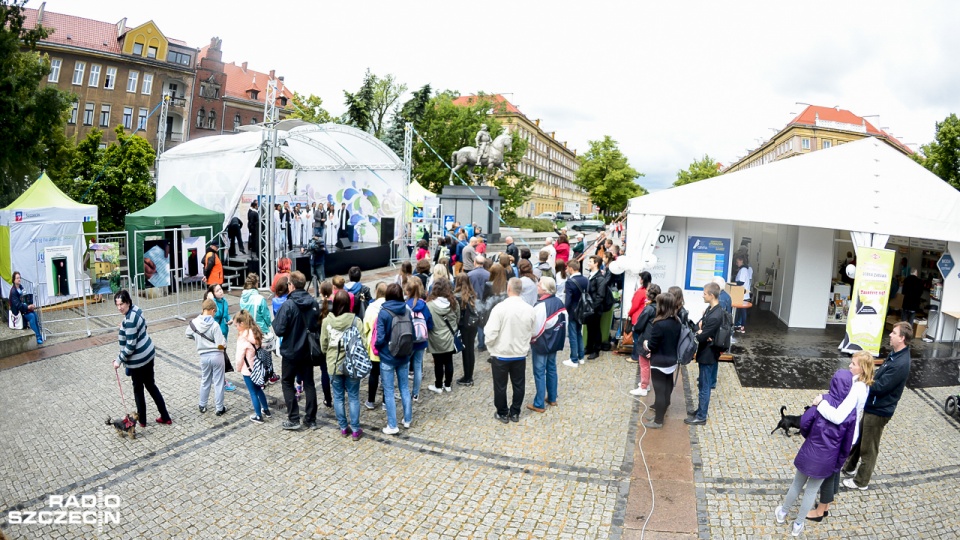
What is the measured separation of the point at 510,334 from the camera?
6.43 metres

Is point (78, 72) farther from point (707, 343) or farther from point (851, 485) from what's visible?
point (851, 485)

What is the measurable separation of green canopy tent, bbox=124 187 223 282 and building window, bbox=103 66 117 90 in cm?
3622

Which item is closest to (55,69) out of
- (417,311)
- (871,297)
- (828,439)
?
(417,311)

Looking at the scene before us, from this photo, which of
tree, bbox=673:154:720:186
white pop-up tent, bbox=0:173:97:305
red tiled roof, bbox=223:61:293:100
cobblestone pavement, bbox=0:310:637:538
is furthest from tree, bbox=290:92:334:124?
tree, bbox=673:154:720:186

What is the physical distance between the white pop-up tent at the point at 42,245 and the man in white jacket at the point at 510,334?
30.0ft

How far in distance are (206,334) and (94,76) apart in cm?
Result: 4644

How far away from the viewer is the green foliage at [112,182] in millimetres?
20609

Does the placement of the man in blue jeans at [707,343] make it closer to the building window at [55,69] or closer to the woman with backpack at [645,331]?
the woman with backpack at [645,331]

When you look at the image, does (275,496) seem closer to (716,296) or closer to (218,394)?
(218,394)

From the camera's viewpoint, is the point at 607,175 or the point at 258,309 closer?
the point at 258,309

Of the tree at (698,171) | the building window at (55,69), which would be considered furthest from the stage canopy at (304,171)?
the tree at (698,171)

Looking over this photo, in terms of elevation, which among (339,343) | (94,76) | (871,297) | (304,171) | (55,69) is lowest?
(339,343)

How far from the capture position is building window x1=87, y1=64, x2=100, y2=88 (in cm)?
4191

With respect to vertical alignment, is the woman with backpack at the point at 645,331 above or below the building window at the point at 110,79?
below
